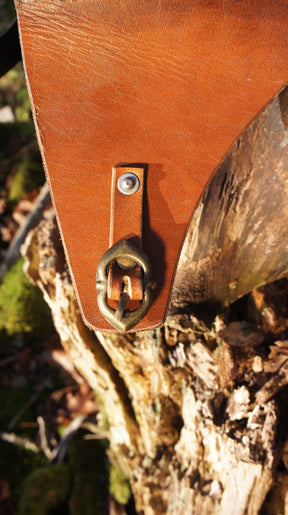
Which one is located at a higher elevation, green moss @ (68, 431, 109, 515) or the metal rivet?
the metal rivet

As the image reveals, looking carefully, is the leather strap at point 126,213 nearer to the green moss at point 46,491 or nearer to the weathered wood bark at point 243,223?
the weathered wood bark at point 243,223

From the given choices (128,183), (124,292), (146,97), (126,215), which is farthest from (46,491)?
(146,97)

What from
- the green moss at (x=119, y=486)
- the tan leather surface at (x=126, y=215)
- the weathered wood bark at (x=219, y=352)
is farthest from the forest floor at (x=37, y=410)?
the tan leather surface at (x=126, y=215)

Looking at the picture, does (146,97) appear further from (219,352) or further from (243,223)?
(219,352)

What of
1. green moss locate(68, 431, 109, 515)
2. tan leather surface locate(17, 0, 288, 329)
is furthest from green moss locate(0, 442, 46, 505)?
tan leather surface locate(17, 0, 288, 329)

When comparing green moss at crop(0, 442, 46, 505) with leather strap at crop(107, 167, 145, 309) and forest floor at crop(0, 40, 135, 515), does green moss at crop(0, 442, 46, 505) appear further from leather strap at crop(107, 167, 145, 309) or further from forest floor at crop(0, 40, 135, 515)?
leather strap at crop(107, 167, 145, 309)

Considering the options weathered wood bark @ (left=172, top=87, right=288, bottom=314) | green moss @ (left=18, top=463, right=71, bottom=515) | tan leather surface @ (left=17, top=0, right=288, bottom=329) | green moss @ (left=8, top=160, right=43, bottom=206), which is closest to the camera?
tan leather surface @ (left=17, top=0, right=288, bottom=329)

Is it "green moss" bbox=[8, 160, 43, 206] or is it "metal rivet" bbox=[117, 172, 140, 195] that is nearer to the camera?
"metal rivet" bbox=[117, 172, 140, 195]
